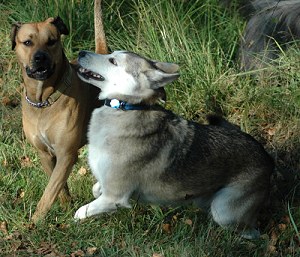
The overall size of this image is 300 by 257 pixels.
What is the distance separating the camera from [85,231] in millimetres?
6234

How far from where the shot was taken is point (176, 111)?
839 cm

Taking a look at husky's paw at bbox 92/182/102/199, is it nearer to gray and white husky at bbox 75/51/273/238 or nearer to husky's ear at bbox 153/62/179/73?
gray and white husky at bbox 75/51/273/238

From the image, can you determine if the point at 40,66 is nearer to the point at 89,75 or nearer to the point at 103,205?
the point at 89,75

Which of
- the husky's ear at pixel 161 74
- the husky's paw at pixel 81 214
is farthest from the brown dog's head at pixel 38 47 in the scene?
the husky's paw at pixel 81 214

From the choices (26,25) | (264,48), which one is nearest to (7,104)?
(26,25)

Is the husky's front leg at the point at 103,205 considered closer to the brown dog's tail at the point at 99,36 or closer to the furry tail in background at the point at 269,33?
the brown dog's tail at the point at 99,36

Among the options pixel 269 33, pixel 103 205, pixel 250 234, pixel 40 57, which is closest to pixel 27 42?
pixel 40 57

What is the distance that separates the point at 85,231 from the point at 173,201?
2.71 ft

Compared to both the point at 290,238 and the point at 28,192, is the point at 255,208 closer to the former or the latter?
the point at 290,238

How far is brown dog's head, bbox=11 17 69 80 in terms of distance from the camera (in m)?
6.62

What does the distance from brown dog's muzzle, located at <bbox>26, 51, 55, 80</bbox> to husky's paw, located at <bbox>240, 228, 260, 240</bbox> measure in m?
2.22

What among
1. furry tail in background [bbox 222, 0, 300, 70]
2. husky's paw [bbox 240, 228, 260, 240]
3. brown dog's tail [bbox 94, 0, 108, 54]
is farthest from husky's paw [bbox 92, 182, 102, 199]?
furry tail in background [bbox 222, 0, 300, 70]

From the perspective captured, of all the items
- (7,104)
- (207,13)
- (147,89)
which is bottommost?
(7,104)

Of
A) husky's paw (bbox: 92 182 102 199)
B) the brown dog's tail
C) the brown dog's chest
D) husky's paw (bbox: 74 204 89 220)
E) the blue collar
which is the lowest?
husky's paw (bbox: 92 182 102 199)
